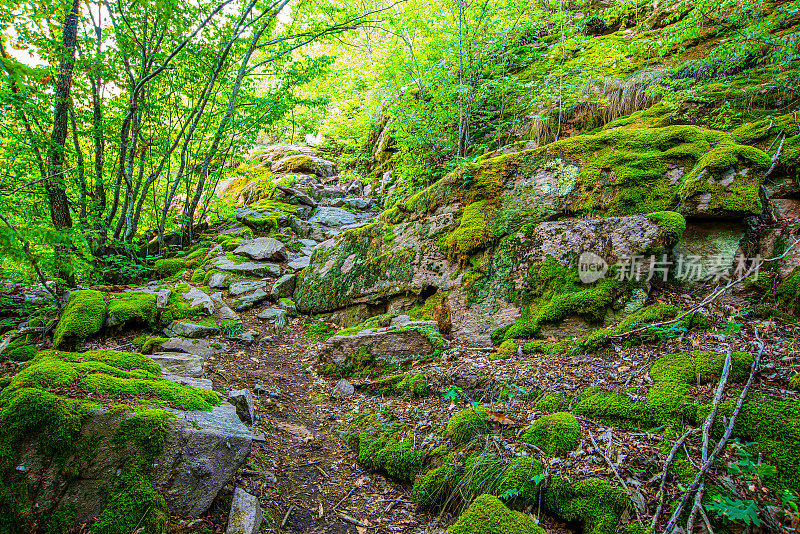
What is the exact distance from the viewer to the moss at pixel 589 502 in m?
2.51

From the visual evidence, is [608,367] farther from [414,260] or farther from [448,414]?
[414,260]

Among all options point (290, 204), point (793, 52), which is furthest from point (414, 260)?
point (290, 204)

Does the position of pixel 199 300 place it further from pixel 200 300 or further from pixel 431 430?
pixel 431 430

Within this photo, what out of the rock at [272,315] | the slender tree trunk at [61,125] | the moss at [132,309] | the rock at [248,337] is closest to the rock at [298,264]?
the rock at [272,315]

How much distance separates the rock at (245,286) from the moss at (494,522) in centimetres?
903

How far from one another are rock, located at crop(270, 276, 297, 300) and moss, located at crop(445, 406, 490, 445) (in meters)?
7.47

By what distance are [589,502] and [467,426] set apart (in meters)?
1.26

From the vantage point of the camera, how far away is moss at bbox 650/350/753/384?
330 cm

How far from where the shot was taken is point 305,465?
409cm

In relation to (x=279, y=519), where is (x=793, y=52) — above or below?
above

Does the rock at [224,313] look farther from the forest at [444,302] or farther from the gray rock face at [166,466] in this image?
the gray rock face at [166,466]

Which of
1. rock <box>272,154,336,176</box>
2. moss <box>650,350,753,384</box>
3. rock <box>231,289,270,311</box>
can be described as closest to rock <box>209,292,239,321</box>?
rock <box>231,289,270,311</box>

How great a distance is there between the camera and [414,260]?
7.65 metres

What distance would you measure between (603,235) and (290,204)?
48.6ft
